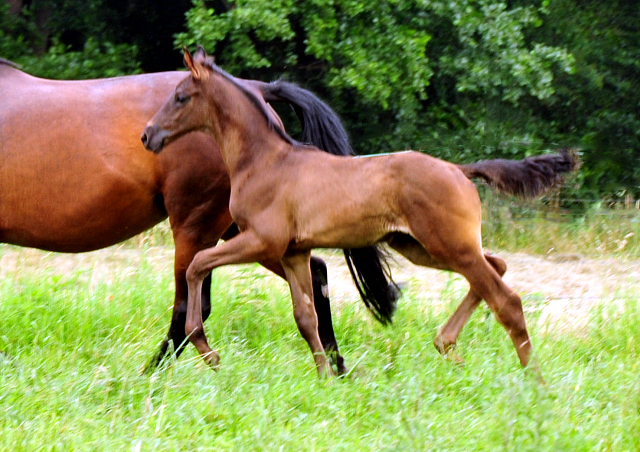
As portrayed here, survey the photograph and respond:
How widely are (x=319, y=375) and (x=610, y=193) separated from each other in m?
8.25

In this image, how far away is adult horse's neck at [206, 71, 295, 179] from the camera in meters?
4.47

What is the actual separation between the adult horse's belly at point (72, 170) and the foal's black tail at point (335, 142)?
836mm

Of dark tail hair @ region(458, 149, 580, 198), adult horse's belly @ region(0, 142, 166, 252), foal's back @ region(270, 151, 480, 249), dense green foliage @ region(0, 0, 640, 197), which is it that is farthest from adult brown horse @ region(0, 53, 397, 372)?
dense green foliage @ region(0, 0, 640, 197)

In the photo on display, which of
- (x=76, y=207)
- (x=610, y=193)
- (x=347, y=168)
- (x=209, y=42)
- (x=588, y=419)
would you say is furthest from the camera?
(x=610, y=193)

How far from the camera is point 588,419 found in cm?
379

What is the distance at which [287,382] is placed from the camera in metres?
4.10

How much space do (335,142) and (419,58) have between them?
224 inches

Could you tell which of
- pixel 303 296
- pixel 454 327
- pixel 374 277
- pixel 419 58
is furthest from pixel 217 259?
pixel 419 58

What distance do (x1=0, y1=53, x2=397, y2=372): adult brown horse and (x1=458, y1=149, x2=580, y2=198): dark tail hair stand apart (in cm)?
98

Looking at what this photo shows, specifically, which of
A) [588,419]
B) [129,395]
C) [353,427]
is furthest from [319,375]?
[588,419]

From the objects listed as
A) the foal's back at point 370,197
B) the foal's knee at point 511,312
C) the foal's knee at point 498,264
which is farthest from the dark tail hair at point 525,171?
the foal's knee at point 511,312

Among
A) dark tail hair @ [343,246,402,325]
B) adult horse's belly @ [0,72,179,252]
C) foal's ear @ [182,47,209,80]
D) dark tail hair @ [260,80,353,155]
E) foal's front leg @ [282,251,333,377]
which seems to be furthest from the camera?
dark tail hair @ [343,246,402,325]

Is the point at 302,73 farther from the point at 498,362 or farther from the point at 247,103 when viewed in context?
the point at 498,362

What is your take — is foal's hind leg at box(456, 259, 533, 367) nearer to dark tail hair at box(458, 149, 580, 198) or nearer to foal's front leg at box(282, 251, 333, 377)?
dark tail hair at box(458, 149, 580, 198)
